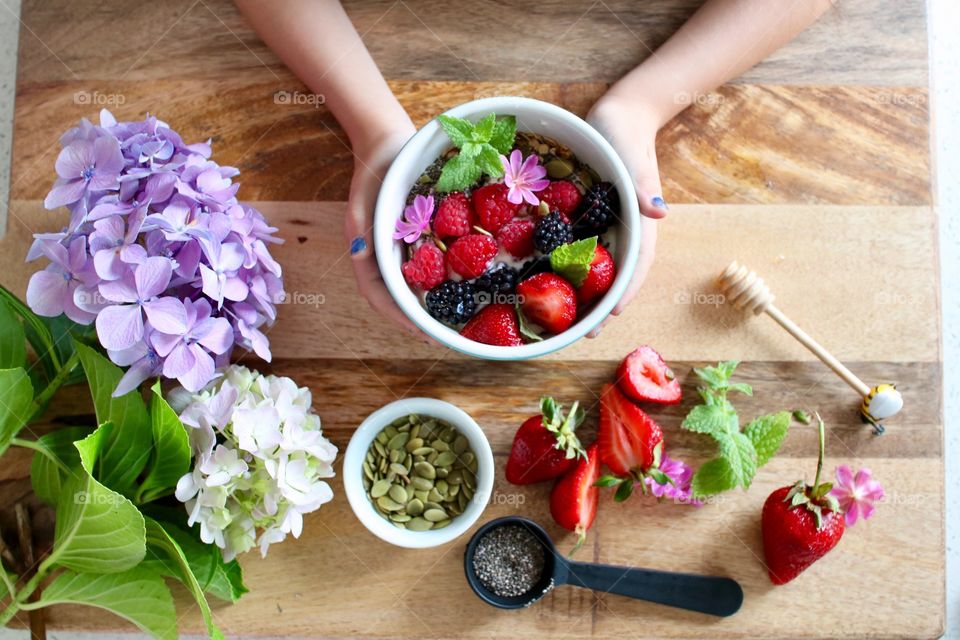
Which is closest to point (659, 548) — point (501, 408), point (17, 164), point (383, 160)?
point (501, 408)

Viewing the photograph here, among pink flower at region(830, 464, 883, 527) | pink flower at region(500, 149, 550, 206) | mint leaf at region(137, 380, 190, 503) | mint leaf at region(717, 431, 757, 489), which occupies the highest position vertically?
pink flower at region(500, 149, 550, 206)

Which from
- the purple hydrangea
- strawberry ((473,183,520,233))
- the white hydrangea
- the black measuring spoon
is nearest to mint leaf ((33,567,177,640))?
the white hydrangea

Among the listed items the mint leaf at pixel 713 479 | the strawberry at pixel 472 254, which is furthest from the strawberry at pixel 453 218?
the mint leaf at pixel 713 479

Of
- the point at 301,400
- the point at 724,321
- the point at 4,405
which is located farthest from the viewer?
the point at 724,321

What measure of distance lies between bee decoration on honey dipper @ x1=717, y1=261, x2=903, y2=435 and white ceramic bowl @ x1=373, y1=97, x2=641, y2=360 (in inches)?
9.1

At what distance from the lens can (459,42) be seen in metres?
1.12

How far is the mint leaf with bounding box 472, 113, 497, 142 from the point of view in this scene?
899mm

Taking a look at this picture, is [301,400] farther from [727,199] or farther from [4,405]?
[727,199]

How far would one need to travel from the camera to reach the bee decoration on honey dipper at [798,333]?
108 cm

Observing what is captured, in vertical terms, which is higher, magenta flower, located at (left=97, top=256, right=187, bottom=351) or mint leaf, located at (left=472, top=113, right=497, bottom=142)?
mint leaf, located at (left=472, top=113, right=497, bottom=142)

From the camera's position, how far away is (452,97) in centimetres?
112

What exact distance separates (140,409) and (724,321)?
745 mm

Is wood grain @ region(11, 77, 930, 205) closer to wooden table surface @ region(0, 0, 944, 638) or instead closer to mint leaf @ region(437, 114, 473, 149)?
wooden table surface @ region(0, 0, 944, 638)

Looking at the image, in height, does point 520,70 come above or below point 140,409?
above
